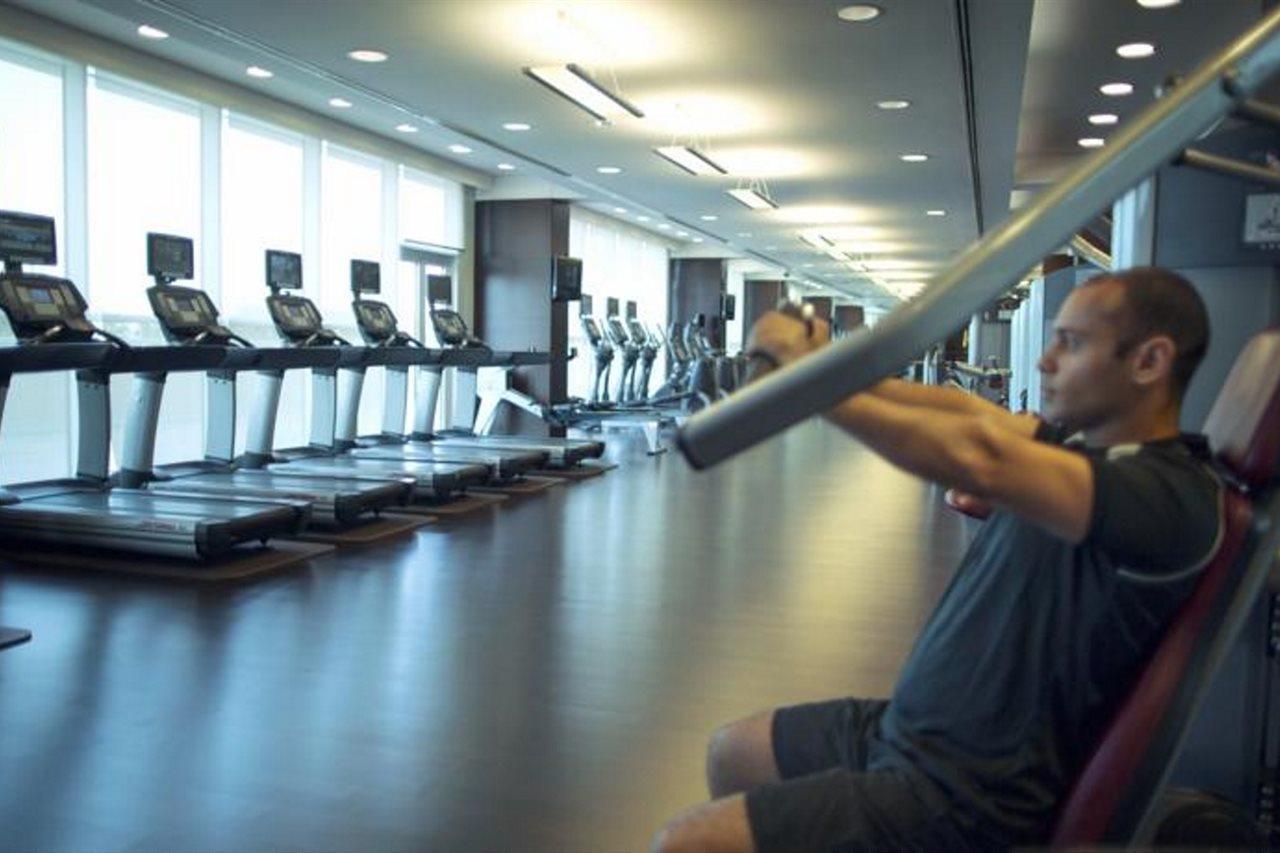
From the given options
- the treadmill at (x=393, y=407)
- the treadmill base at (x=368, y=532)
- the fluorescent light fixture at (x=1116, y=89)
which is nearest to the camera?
the treadmill base at (x=368, y=532)

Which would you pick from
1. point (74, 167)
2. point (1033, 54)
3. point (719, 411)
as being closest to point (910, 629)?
point (719, 411)

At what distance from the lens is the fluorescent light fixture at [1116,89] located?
26.9 ft

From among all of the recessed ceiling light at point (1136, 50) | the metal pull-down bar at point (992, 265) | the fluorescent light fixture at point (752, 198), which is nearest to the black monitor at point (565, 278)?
the fluorescent light fixture at point (752, 198)

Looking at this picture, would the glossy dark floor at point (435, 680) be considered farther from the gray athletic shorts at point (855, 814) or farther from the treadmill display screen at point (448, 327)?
the treadmill display screen at point (448, 327)

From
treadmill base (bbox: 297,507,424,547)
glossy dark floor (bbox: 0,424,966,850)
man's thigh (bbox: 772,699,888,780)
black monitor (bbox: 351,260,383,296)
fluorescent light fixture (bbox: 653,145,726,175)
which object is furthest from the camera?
fluorescent light fixture (bbox: 653,145,726,175)

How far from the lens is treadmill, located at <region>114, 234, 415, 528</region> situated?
6.19m

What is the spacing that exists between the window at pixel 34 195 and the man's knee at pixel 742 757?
6831 mm

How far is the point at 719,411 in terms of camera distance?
88 cm

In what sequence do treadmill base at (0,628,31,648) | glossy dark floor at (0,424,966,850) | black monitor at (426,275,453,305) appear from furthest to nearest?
1. black monitor at (426,275,453,305)
2. treadmill base at (0,628,31,648)
3. glossy dark floor at (0,424,966,850)

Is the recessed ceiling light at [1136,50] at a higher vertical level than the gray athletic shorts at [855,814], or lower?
higher

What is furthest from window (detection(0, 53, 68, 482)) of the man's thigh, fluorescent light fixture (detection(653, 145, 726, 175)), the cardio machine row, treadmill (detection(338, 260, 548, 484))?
the man's thigh

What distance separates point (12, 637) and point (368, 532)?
2.49m

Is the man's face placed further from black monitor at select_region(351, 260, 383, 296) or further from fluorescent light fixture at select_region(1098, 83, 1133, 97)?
fluorescent light fixture at select_region(1098, 83, 1133, 97)

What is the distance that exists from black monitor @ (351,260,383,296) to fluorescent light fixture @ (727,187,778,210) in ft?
13.1
